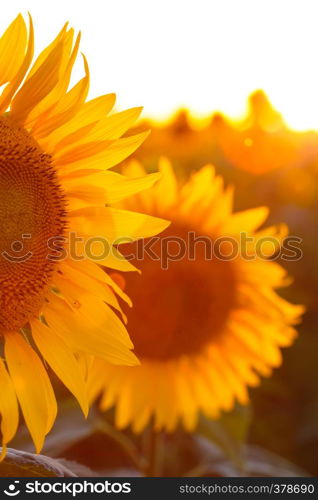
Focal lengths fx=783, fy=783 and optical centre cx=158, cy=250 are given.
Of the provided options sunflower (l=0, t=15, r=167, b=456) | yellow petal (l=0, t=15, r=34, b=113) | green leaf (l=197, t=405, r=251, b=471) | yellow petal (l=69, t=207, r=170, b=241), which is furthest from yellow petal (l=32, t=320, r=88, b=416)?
green leaf (l=197, t=405, r=251, b=471)

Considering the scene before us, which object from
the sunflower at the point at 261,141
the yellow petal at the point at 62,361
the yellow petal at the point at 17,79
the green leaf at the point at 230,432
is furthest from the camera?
the sunflower at the point at 261,141

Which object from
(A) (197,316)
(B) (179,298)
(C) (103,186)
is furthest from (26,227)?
(A) (197,316)

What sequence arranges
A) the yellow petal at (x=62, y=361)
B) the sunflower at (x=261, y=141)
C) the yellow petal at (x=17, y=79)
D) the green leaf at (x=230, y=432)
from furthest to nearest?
1. the sunflower at (x=261, y=141)
2. the green leaf at (x=230, y=432)
3. the yellow petal at (x=62, y=361)
4. the yellow petal at (x=17, y=79)

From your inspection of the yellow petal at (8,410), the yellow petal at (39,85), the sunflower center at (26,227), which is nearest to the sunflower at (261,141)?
the sunflower center at (26,227)

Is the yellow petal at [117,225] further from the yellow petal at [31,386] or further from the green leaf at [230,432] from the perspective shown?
the green leaf at [230,432]

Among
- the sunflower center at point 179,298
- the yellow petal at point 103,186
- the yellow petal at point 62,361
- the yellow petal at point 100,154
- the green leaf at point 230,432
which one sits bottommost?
the yellow petal at point 62,361

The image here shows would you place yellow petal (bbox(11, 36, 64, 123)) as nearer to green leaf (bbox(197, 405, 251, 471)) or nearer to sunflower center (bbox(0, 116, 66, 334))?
sunflower center (bbox(0, 116, 66, 334))
